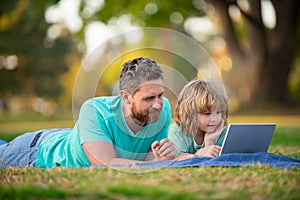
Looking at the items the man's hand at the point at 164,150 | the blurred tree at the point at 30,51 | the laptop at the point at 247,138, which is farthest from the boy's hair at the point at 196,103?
the blurred tree at the point at 30,51

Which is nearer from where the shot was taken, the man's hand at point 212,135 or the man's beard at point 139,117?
the man's beard at point 139,117

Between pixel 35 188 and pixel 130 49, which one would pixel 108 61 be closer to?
pixel 130 49

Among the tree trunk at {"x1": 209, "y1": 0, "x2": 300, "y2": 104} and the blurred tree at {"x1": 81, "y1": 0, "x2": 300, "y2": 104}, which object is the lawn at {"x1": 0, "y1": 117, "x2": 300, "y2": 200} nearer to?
the blurred tree at {"x1": 81, "y1": 0, "x2": 300, "y2": 104}

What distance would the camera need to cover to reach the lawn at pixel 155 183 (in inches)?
125

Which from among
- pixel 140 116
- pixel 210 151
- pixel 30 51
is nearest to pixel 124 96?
pixel 140 116

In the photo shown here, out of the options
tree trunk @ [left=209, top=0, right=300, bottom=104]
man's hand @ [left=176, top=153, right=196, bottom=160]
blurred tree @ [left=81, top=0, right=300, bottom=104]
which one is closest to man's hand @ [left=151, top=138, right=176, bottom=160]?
man's hand @ [left=176, top=153, right=196, bottom=160]

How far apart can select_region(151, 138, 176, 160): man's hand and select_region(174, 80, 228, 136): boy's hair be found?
0.45 meters

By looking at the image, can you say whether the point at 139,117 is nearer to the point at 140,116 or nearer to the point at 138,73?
the point at 140,116

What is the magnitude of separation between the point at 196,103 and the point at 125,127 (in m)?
0.69

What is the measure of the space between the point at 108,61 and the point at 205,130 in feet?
3.27

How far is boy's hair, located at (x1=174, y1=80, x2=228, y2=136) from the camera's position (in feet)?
15.4

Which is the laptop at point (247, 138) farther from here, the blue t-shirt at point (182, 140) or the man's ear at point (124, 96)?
the man's ear at point (124, 96)

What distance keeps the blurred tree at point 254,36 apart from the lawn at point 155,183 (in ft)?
57.0

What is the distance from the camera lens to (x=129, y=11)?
72.2 feet
